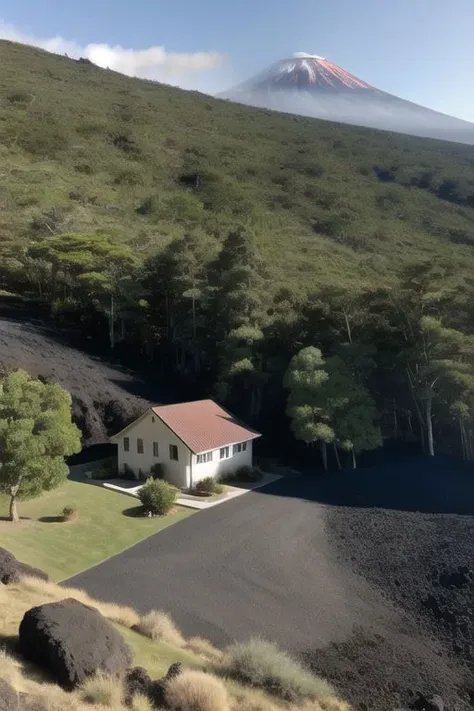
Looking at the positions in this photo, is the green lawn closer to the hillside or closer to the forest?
the forest

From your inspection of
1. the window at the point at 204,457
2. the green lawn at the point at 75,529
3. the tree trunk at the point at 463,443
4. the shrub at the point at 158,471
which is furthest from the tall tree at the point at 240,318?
the green lawn at the point at 75,529

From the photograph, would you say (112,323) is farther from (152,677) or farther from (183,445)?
(152,677)

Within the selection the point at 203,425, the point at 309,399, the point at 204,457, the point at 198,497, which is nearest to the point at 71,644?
the point at 198,497

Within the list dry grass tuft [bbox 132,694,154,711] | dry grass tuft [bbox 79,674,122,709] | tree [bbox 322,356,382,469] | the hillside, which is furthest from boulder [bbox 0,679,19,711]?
the hillside

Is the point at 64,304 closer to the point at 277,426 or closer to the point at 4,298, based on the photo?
the point at 4,298

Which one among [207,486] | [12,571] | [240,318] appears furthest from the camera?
[240,318]
